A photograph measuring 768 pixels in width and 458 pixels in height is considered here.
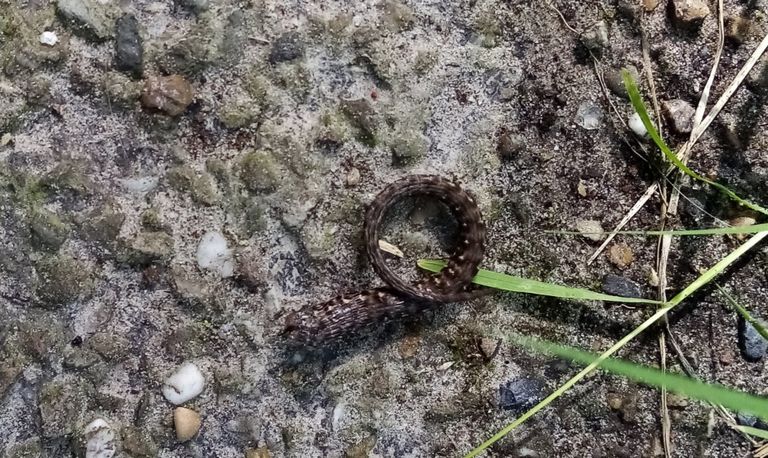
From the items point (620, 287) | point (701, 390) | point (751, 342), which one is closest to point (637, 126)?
point (620, 287)

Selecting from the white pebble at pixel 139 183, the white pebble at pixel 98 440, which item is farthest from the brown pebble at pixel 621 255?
the white pebble at pixel 98 440

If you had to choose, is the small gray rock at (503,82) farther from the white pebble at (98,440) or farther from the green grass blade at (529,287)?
the white pebble at (98,440)

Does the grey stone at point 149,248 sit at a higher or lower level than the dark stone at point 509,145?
lower

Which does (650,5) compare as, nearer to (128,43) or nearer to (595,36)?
(595,36)

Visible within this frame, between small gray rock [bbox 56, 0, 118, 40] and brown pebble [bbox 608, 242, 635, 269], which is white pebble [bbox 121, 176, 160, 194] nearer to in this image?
small gray rock [bbox 56, 0, 118, 40]

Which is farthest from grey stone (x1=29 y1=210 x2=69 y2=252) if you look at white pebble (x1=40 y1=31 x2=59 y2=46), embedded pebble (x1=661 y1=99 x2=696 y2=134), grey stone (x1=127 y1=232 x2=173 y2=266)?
embedded pebble (x1=661 y1=99 x2=696 y2=134)

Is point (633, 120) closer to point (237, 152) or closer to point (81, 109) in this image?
point (237, 152)
